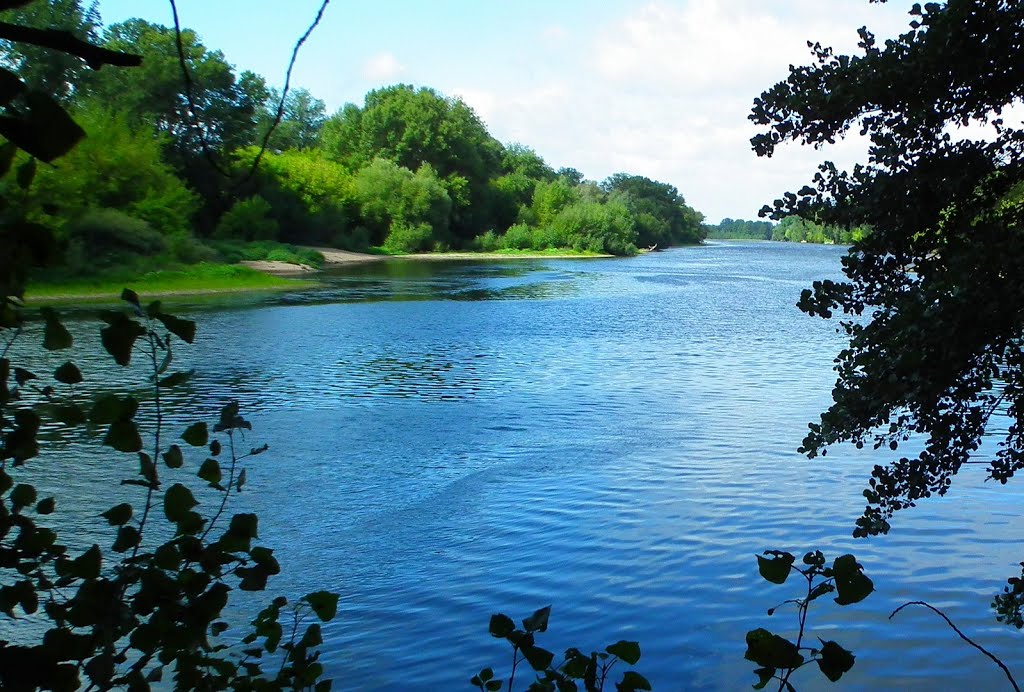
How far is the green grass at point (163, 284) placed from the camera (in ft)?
108

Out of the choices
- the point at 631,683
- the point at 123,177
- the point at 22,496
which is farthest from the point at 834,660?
the point at 123,177

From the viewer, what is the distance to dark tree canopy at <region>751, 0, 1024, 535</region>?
4.48m

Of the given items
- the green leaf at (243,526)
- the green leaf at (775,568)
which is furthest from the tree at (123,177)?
the green leaf at (775,568)

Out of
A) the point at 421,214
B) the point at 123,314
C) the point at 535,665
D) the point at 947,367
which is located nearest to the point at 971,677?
the point at 947,367

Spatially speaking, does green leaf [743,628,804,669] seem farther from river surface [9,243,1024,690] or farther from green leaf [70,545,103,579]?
river surface [9,243,1024,690]

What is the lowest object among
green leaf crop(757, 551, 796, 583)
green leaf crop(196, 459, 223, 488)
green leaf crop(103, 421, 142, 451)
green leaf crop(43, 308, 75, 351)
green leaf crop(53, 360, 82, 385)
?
green leaf crop(757, 551, 796, 583)

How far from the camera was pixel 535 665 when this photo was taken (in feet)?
8.43

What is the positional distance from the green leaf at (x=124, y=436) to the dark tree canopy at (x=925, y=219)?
141 inches

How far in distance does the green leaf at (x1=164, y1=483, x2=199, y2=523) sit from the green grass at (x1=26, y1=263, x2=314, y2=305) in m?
28.4

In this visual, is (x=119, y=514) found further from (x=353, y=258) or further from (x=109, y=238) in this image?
(x=353, y=258)

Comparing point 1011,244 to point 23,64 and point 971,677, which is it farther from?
point 23,64

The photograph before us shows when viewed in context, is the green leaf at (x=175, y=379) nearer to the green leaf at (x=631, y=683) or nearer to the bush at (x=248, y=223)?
the green leaf at (x=631, y=683)

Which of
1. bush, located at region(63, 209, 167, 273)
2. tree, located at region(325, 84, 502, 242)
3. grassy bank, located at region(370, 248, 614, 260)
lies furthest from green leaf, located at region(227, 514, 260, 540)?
tree, located at region(325, 84, 502, 242)

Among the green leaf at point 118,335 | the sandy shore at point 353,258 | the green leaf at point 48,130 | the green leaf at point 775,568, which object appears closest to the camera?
the green leaf at point 48,130
